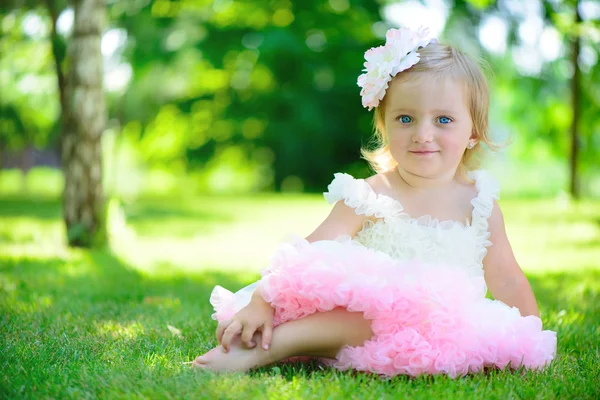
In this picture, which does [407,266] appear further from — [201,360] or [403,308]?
[201,360]

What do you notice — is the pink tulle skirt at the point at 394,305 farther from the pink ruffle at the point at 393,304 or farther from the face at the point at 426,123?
the face at the point at 426,123

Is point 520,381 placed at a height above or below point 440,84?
below

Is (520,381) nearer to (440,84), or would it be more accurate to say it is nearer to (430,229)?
(430,229)

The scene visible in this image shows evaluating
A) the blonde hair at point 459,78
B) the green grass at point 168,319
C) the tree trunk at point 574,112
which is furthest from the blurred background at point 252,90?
the blonde hair at point 459,78

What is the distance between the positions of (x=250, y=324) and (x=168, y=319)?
0.91 meters

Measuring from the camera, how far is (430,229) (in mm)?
2264

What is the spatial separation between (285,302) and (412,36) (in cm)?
106

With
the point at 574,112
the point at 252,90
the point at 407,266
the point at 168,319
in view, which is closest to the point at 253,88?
the point at 252,90

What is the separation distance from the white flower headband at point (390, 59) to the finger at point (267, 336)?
0.91 m

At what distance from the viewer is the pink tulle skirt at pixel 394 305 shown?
6.44 ft

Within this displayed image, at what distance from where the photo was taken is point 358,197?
2.23 m

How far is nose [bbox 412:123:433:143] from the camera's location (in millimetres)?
2238

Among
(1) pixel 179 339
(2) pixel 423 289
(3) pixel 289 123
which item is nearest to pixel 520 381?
(2) pixel 423 289

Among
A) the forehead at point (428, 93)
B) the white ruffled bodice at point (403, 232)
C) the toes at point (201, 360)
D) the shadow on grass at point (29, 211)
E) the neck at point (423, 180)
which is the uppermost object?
the forehead at point (428, 93)
